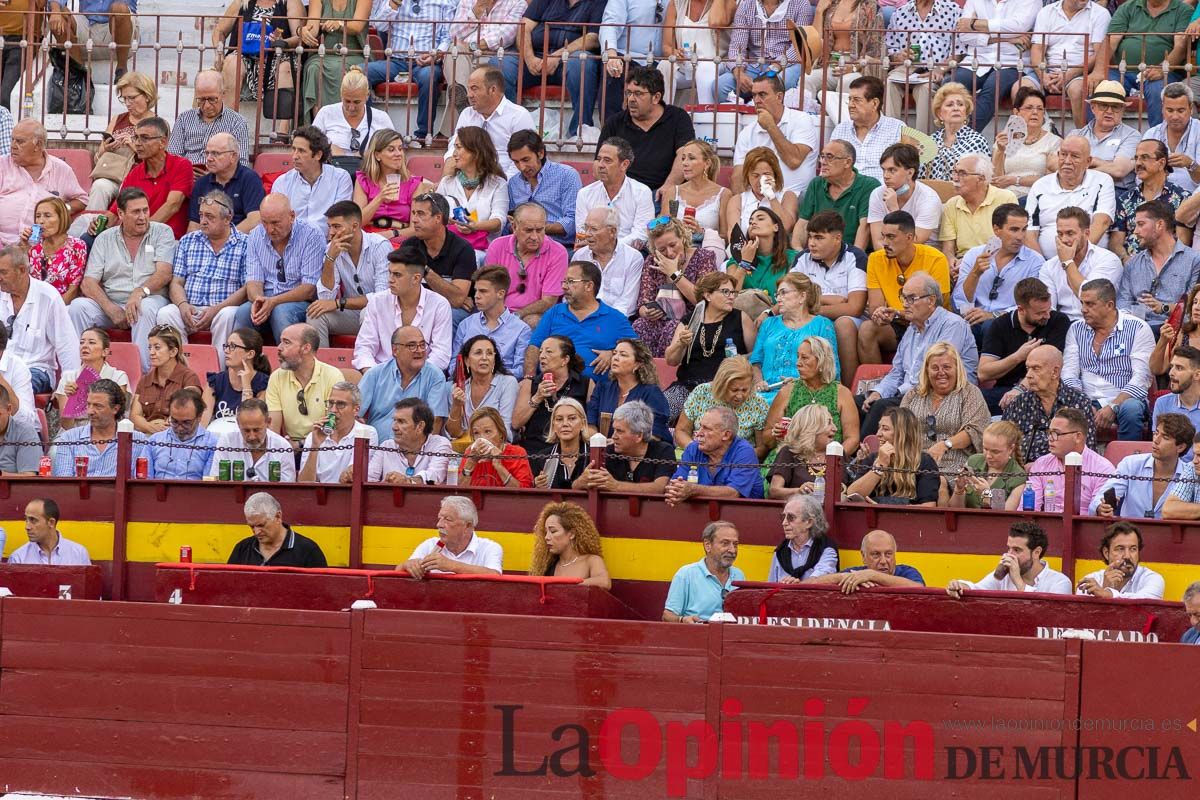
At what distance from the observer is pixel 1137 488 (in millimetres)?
12836

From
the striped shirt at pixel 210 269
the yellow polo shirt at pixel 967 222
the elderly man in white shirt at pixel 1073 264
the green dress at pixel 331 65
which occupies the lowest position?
the striped shirt at pixel 210 269

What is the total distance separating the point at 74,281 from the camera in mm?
15688

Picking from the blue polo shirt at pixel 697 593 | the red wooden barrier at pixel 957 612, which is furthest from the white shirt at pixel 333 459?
the red wooden barrier at pixel 957 612

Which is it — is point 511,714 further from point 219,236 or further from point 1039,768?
point 219,236

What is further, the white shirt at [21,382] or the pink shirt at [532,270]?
the pink shirt at [532,270]

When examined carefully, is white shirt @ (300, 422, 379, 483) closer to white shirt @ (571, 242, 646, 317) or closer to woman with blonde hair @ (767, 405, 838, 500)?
white shirt @ (571, 242, 646, 317)

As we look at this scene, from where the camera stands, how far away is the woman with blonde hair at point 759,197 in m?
15.5

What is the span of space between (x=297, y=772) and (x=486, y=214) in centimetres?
485

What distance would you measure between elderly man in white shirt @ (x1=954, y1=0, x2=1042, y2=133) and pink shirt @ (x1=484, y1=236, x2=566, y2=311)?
344 cm

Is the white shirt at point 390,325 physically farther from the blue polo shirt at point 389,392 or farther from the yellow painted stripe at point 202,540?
the yellow painted stripe at point 202,540

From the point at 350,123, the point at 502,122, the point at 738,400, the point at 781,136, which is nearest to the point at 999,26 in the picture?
the point at 781,136

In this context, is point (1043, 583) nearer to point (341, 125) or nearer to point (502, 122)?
point (502, 122)

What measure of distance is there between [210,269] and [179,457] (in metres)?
1.96

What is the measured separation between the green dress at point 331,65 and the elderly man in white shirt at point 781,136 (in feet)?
10.1
